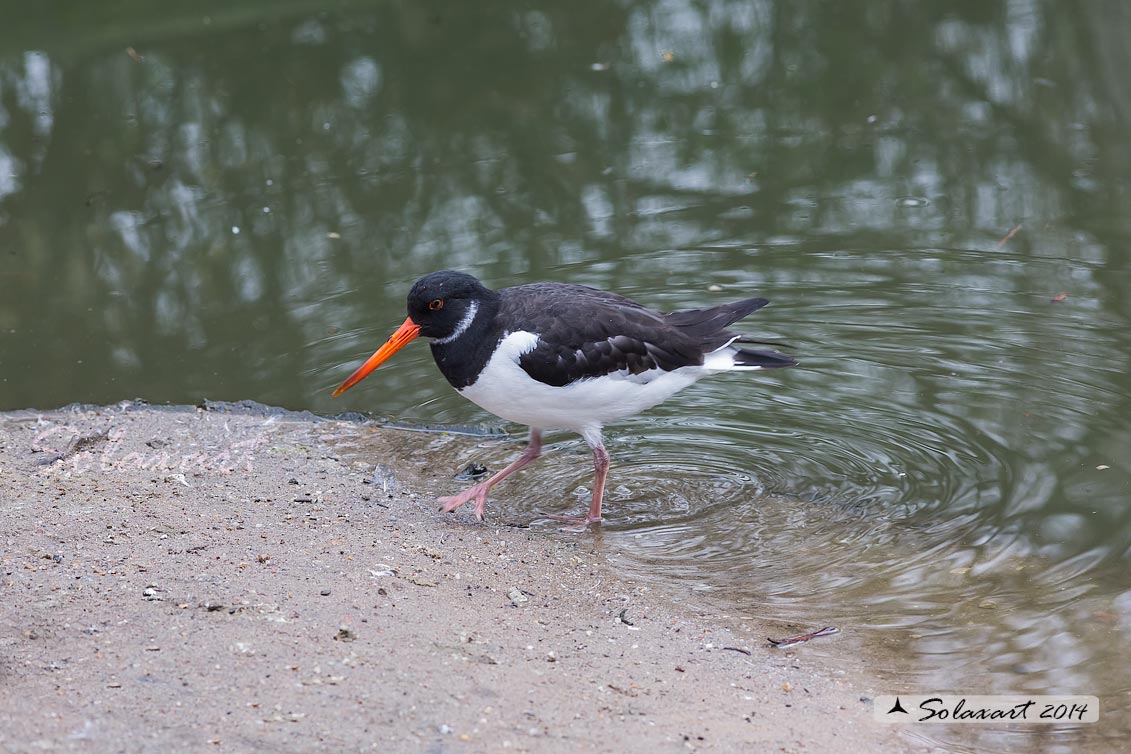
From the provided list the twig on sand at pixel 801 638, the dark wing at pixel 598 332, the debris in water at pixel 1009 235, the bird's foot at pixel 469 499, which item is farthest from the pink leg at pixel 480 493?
the debris in water at pixel 1009 235

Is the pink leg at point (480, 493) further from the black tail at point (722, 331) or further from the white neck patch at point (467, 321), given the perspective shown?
the black tail at point (722, 331)

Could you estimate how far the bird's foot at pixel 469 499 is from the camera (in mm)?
5863

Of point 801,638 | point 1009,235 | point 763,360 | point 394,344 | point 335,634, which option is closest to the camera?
point 335,634

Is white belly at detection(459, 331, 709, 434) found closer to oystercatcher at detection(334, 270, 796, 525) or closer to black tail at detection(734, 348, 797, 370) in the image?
oystercatcher at detection(334, 270, 796, 525)

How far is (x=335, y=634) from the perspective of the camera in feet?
14.3

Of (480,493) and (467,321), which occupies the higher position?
(467,321)

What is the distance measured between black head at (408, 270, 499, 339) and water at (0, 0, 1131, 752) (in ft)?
3.26

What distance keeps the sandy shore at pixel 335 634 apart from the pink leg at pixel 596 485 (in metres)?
0.14

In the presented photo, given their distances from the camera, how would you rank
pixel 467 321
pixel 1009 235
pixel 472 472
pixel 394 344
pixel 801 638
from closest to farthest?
pixel 801 638 < pixel 467 321 < pixel 394 344 < pixel 472 472 < pixel 1009 235

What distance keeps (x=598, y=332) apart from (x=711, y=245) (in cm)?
282

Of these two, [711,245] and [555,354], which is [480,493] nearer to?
[555,354]

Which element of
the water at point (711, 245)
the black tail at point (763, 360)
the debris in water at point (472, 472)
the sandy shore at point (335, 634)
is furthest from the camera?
the debris in water at point (472, 472)

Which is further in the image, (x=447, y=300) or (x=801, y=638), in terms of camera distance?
(x=447, y=300)

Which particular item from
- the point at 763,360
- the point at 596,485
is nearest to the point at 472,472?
the point at 596,485
